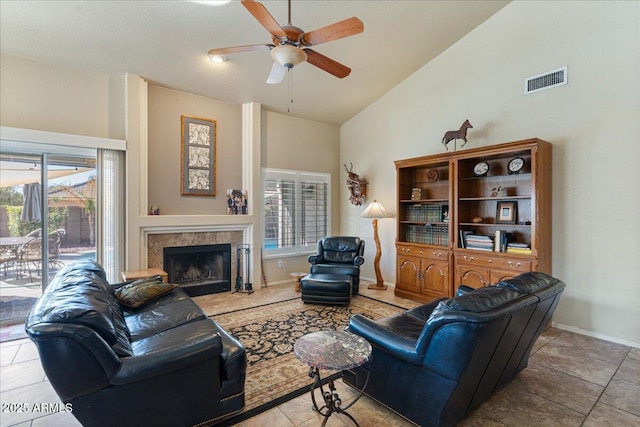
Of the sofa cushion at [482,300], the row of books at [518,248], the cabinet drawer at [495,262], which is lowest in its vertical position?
the cabinet drawer at [495,262]

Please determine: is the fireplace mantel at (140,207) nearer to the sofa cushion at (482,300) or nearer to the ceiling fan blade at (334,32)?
the ceiling fan blade at (334,32)

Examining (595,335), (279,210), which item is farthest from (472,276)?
(279,210)

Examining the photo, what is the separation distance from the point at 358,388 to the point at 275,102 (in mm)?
4615

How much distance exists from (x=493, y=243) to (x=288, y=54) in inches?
132

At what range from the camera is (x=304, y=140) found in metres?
6.23

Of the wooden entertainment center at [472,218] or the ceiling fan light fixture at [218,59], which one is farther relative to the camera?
the ceiling fan light fixture at [218,59]

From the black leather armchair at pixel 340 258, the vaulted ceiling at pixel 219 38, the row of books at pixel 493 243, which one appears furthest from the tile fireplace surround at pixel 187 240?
the row of books at pixel 493 243

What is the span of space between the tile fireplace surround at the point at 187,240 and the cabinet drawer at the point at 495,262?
3.60m

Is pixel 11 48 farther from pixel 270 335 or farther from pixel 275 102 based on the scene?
pixel 270 335

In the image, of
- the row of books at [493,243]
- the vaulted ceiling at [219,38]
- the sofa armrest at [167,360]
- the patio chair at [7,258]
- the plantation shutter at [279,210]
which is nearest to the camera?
the sofa armrest at [167,360]

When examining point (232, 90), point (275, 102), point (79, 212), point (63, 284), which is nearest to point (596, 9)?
point (275, 102)

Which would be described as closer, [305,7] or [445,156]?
[305,7]

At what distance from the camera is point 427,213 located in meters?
4.86

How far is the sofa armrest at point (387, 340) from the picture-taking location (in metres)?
1.89
